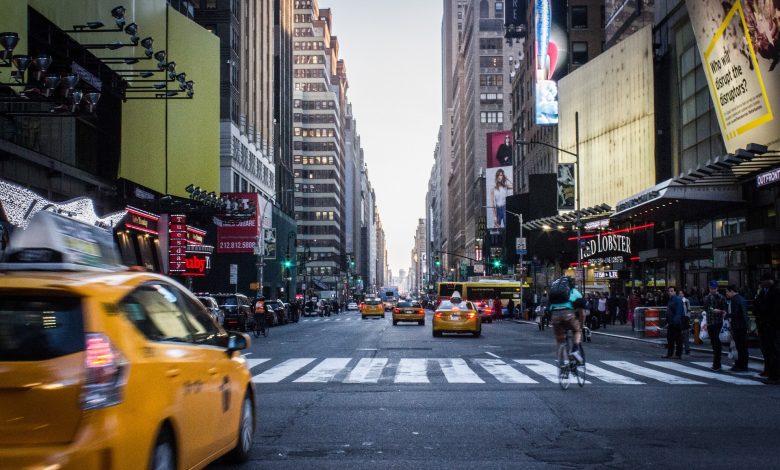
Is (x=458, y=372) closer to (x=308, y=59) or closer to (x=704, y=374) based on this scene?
(x=704, y=374)

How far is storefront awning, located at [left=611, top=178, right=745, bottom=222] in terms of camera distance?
3332 centimetres

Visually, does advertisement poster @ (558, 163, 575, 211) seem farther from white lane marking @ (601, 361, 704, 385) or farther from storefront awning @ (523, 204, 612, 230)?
white lane marking @ (601, 361, 704, 385)

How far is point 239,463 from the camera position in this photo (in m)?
7.53

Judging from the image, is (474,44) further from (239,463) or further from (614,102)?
(239,463)

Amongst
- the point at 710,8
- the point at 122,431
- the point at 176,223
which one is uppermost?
the point at 710,8

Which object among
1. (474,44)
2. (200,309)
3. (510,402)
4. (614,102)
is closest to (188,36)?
(614,102)

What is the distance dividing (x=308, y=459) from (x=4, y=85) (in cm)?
1853

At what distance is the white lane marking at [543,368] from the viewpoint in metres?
15.8

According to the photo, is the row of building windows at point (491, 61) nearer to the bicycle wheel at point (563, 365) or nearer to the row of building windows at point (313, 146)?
the row of building windows at point (313, 146)

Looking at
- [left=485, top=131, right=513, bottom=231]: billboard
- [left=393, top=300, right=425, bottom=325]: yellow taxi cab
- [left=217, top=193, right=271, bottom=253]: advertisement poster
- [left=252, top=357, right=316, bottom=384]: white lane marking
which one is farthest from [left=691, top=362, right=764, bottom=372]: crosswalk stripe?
[left=485, top=131, right=513, bottom=231]: billboard

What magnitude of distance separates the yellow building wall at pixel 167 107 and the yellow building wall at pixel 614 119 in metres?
25.5

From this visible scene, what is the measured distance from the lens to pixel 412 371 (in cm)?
1686

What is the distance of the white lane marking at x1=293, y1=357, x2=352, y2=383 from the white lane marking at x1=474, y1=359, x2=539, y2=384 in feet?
10.1

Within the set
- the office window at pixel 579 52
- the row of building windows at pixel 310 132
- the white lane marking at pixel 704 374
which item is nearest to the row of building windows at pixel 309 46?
the row of building windows at pixel 310 132
